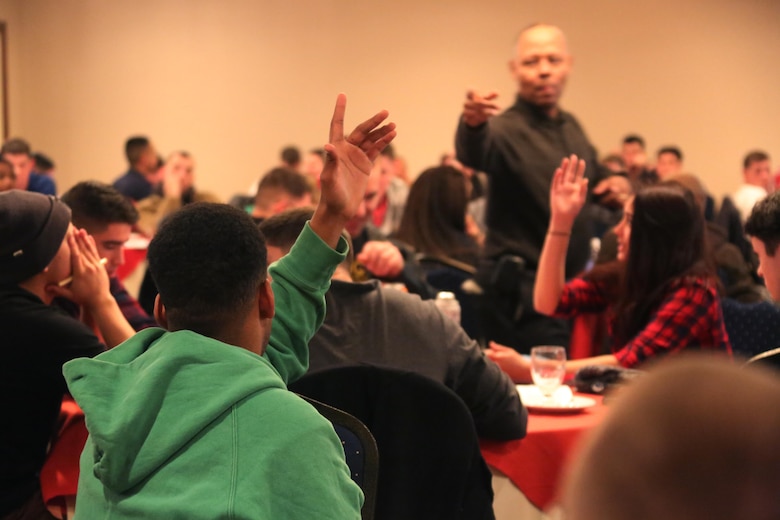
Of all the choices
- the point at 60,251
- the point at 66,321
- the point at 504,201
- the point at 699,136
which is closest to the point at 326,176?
the point at 66,321

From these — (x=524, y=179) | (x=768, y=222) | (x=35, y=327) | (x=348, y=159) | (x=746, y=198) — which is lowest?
(x=746, y=198)

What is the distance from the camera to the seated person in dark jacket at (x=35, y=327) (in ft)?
7.43

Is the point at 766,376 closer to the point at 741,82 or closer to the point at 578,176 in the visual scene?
the point at 578,176

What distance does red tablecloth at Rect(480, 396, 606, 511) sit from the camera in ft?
8.11

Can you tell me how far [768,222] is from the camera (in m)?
2.36

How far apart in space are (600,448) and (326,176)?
1248mm

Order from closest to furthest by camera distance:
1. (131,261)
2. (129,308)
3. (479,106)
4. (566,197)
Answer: (129,308) < (566,197) < (479,106) < (131,261)

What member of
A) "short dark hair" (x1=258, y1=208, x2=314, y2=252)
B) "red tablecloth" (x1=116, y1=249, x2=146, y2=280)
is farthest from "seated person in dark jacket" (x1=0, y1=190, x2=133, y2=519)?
"red tablecloth" (x1=116, y1=249, x2=146, y2=280)

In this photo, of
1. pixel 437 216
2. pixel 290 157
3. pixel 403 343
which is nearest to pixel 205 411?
pixel 403 343

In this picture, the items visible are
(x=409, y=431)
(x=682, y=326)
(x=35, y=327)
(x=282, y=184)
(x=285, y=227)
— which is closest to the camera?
(x=409, y=431)

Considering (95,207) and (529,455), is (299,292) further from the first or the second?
(95,207)

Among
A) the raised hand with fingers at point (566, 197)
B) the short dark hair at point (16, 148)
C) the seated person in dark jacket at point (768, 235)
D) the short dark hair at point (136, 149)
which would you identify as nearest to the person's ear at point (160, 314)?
the seated person in dark jacket at point (768, 235)

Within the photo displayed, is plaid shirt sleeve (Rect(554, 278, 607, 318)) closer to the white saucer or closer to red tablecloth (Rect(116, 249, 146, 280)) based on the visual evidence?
the white saucer

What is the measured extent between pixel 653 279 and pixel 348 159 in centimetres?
160
